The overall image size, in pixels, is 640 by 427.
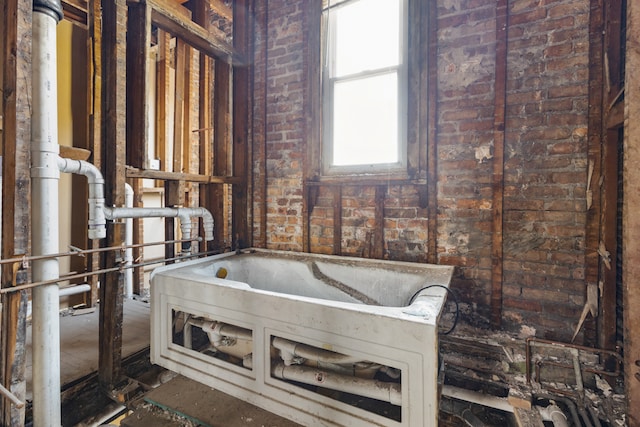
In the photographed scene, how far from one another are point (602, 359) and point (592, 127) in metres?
1.30

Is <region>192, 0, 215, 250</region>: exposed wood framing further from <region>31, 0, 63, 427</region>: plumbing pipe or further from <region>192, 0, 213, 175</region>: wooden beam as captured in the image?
<region>31, 0, 63, 427</region>: plumbing pipe

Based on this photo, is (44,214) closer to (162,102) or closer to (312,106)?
(312,106)

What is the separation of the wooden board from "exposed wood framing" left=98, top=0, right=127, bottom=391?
0.38 meters

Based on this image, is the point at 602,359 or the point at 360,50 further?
the point at 360,50

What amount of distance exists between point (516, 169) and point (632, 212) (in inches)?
29.8

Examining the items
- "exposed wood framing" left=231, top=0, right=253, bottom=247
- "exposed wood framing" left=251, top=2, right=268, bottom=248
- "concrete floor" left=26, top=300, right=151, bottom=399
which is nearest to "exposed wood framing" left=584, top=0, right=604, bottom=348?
"exposed wood framing" left=251, top=2, right=268, bottom=248

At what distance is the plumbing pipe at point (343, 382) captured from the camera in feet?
4.19

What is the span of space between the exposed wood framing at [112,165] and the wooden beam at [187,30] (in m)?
0.27

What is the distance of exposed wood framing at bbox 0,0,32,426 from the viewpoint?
4.27ft

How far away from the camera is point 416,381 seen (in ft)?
3.75

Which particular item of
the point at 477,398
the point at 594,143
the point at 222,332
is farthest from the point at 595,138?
the point at 222,332

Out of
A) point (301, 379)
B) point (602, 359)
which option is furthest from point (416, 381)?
point (602, 359)

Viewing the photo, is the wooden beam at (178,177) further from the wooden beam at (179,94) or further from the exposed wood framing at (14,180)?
the wooden beam at (179,94)

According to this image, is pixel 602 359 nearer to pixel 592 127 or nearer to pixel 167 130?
pixel 592 127
